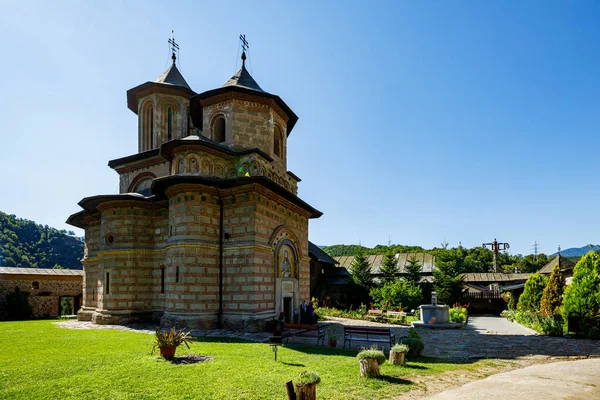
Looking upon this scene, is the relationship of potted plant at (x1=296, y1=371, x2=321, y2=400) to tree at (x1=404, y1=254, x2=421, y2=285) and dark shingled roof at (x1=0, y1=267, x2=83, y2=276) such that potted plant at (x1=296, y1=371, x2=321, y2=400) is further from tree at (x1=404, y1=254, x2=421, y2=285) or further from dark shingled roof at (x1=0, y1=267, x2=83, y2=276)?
tree at (x1=404, y1=254, x2=421, y2=285)

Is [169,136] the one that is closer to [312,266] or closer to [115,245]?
[115,245]

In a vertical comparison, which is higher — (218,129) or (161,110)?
(161,110)

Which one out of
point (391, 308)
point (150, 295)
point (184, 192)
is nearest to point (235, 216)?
point (184, 192)

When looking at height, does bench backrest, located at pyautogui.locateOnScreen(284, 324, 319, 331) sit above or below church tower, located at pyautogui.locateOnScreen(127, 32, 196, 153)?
below

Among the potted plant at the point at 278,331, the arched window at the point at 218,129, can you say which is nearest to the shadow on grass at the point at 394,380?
the potted plant at the point at 278,331

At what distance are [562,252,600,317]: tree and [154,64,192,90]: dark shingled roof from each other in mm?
20570

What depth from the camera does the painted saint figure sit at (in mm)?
16498

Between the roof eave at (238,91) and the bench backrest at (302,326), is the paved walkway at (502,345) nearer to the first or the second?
the bench backrest at (302,326)

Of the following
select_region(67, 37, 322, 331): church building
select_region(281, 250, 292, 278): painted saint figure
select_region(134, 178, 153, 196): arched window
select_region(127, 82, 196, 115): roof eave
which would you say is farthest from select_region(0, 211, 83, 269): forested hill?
select_region(281, 250, 292, 278): painted saint figure

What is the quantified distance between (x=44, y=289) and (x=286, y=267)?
17602 millimetres

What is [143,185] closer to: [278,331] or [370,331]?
[278,331]

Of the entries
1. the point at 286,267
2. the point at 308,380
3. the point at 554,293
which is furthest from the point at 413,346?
the point at 554,293

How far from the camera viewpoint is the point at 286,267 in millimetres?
16797

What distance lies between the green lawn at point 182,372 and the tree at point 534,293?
15376 mm
